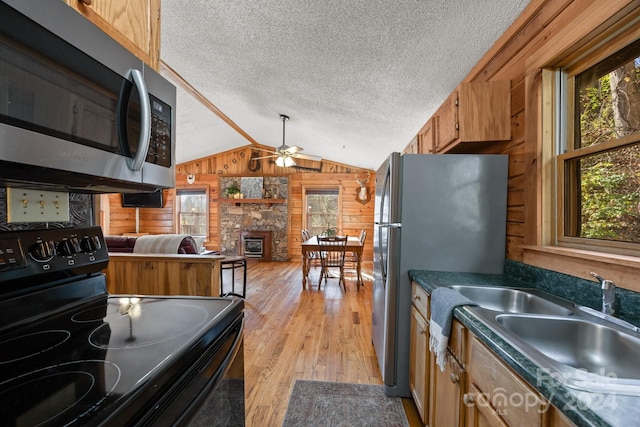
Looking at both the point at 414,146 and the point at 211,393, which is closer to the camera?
the point at 211,393

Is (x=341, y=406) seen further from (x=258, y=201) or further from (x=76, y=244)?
(x=258, y=201)

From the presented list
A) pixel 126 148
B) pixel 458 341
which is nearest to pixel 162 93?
pixel 126 148

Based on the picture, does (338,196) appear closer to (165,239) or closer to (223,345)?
(165,239)

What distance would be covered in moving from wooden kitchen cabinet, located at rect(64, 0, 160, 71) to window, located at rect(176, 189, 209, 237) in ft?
23.3

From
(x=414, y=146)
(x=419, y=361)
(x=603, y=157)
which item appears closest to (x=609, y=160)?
(x=603, y=157)

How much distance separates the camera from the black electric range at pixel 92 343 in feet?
1.58

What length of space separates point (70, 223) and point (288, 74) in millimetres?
2341

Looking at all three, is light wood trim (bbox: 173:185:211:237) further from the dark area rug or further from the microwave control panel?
the microwave control panel

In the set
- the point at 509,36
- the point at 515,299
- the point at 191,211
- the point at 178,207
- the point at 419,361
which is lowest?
the point at 419,361

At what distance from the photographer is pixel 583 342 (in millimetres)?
959

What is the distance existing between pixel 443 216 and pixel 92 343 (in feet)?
5.71

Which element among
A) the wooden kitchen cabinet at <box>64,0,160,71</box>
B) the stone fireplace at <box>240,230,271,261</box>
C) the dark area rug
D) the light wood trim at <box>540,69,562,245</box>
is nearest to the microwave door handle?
the wooden kitchen cabinet at <box>64,0,160,71</box>

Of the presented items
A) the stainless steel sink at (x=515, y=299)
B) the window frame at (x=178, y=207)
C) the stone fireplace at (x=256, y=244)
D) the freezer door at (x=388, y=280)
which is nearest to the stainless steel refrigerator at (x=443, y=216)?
the freezer door at (x=388, y=280)

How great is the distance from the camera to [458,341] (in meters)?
1.09
